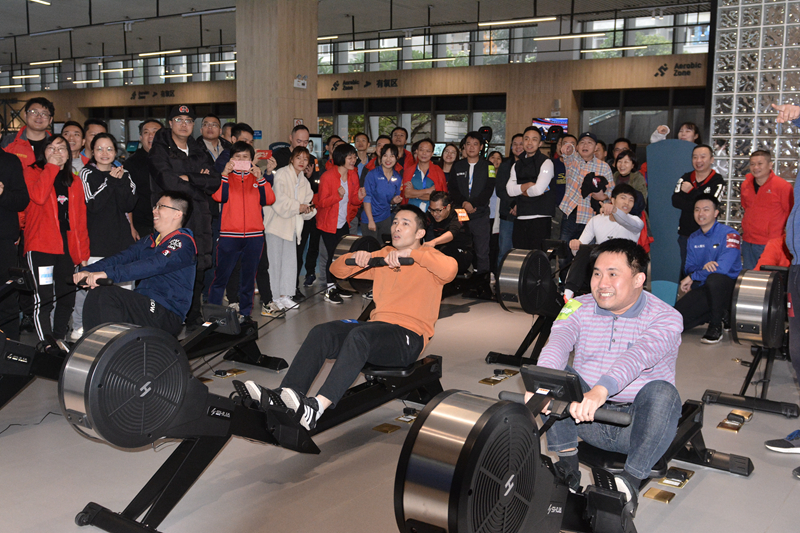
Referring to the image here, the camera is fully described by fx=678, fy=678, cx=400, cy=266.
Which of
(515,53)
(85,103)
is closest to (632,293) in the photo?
(515,53)

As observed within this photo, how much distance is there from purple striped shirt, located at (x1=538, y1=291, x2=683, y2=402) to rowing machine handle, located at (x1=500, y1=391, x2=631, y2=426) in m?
0.31

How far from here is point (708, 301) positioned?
548 cm

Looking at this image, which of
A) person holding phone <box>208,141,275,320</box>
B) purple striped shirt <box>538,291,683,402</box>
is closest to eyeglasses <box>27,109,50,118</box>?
person holding phone <box>208,141,275,320</box>

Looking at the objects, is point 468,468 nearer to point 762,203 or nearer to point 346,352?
point 346,352

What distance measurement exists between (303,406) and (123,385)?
0.78m

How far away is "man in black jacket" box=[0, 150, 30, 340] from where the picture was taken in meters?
4.26

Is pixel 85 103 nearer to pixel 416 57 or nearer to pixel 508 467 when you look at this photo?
pixel 416 57

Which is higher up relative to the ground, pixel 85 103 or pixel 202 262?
pixel 85 103

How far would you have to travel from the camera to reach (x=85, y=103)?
73.3ft

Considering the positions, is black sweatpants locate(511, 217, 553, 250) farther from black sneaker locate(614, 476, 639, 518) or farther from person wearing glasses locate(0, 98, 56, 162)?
black sneaker locate(614, 476, 639, 518)

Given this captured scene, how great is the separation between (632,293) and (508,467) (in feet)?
2.89

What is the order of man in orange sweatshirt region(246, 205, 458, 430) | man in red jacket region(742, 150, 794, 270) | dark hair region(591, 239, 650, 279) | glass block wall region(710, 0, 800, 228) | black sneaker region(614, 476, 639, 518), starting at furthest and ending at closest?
glass block wall region(710, 0, 800, 228), man in red jacket region(742, 150, 794, 270), man in orange sweatshirt region(246, 205, 458, 430), dark hair region(591, 239, 650, 279), black sneaker region(614, 476, 639, 518)

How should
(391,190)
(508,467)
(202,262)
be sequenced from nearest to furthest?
(508,467), (202,262), (391,190)

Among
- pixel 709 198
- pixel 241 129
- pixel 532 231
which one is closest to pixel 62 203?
pixel 241 129
